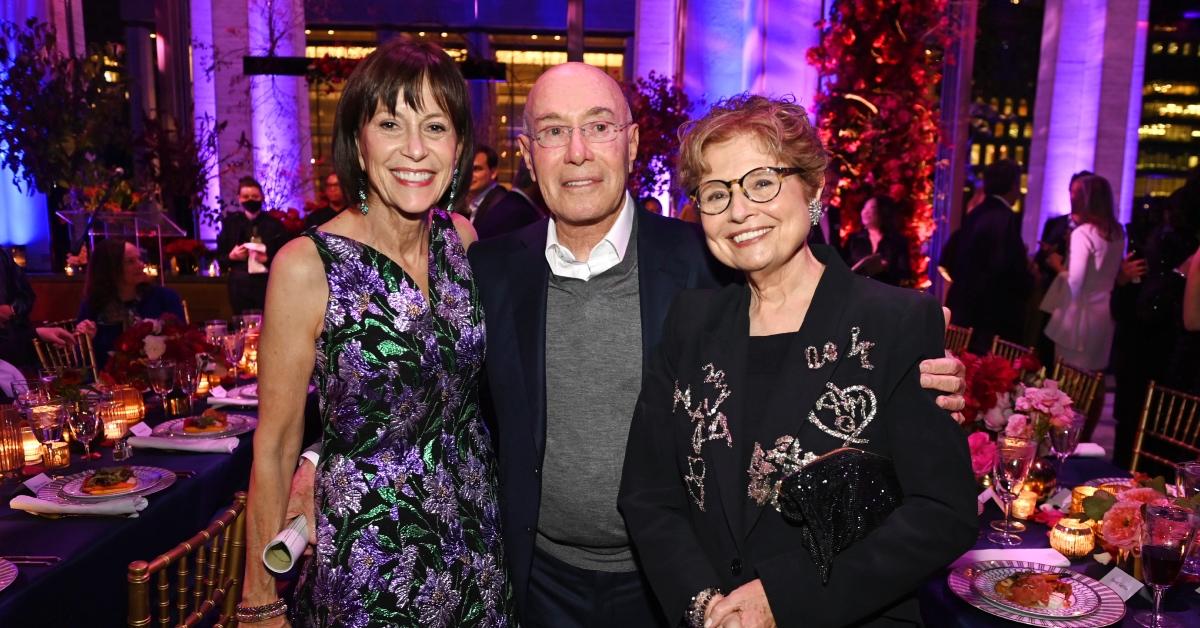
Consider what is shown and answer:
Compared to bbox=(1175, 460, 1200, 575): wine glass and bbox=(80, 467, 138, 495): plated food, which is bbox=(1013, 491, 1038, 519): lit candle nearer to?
bbox=(1175, 460, 1200, 575): wine glass

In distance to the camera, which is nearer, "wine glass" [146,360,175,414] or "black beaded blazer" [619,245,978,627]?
"black beaded blazer" [619,245,978,627]

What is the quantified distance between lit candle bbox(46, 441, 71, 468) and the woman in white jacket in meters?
5.69

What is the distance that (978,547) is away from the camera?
7.00 feet

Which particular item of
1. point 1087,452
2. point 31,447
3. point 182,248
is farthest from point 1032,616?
point 182,248

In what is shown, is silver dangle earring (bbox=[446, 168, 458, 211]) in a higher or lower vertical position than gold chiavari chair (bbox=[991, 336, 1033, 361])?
higher

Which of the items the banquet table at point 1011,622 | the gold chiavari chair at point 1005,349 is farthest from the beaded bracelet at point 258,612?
the gold chiavari chair at point 1005,349

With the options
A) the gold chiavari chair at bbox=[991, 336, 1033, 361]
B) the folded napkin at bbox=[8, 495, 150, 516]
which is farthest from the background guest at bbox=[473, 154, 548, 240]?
the gold chiavari chair at bbox=[991, 336, 1033, 361]

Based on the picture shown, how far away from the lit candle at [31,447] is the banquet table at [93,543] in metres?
0.11

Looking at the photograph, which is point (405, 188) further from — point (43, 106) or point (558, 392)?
point (43, 106)

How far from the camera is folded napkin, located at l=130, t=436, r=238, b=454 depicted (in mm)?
3037

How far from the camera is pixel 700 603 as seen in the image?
143cm

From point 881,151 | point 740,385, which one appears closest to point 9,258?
point 740,385

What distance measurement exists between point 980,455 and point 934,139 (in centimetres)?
491

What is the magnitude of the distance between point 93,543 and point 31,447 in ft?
3.02
